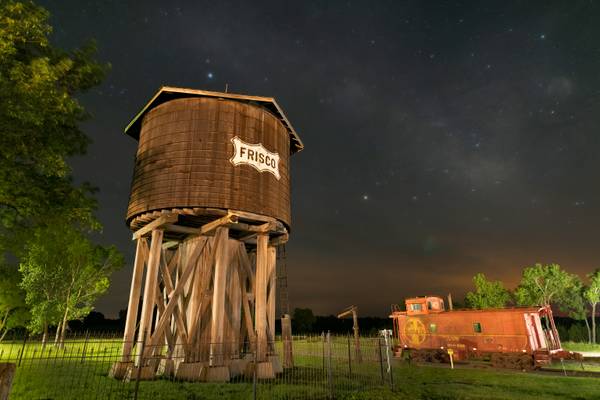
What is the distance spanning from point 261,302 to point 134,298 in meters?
5.11

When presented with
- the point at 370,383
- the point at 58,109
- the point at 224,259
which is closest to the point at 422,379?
the point at 370,383

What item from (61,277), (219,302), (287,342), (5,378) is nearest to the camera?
(5,378)

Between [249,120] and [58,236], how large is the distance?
23.8 metres

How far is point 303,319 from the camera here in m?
75.1

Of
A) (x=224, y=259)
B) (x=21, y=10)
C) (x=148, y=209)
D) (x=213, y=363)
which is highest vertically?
(x=21, y=10)

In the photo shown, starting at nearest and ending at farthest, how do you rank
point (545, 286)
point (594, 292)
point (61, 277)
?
point (61, 277) < point (594, 292) < point (545, 286)

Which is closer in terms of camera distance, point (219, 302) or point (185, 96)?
point (219, 302)

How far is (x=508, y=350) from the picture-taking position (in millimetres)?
21391

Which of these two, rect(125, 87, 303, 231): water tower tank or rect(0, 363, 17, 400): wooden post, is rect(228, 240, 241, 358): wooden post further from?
rect(0, 363, 17, 400): wooden post

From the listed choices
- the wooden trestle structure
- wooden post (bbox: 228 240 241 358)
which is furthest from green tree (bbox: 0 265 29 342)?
wooden post (bbox: 228 240 241 358)

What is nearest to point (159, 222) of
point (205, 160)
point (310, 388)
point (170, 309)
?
point (205, 160)

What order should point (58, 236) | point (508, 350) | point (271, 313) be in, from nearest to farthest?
1. point (271, 313)
2. point (508, 350)
3. point (58, 236)

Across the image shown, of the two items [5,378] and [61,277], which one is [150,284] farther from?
[61,277]

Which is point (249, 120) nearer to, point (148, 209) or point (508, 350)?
point (148, 209)
